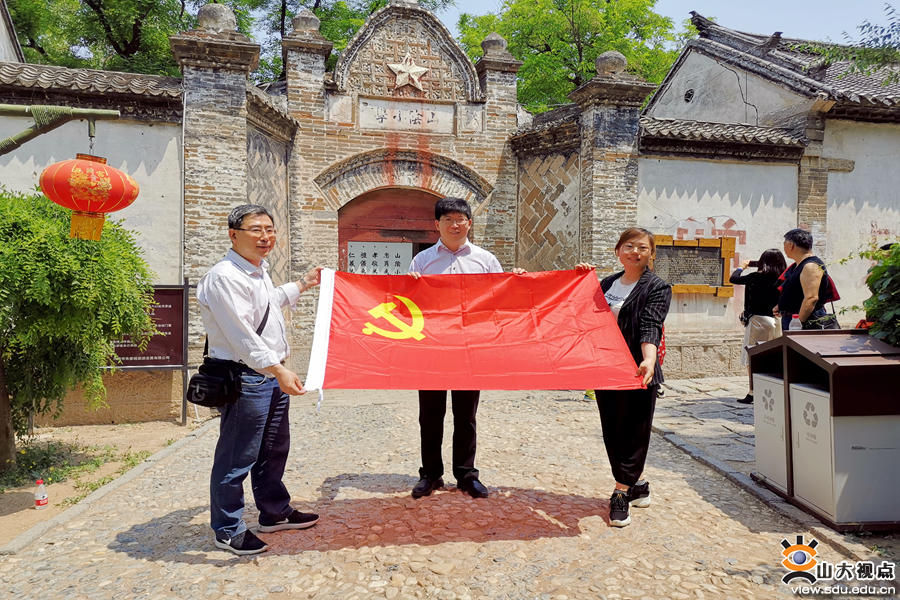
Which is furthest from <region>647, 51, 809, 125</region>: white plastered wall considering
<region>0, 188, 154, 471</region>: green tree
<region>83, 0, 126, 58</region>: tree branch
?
<region>83, 0, 126, 58</region>: tree branch

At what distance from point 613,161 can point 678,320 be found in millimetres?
2974

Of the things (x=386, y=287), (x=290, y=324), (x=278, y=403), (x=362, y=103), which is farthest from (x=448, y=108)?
(x=278, y=403)

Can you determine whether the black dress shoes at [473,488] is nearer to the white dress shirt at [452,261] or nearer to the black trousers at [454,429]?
the black trousers at [454,429]

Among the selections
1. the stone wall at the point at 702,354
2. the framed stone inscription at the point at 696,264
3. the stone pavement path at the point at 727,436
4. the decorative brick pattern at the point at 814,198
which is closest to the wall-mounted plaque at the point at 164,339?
the stone pavement path at the point at 727,436

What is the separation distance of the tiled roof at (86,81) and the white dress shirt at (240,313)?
18.0ft

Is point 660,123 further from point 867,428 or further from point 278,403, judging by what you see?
point 278,403

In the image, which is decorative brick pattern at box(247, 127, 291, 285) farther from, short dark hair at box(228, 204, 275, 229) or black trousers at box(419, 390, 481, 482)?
short dark hair at box(228, 204, 275, 229)

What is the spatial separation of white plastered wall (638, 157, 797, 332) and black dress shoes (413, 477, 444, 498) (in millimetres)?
6739

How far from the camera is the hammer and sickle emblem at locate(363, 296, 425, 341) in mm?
3986

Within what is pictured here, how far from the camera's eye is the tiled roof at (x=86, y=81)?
7258 mm

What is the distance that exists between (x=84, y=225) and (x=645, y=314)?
430 centimetres

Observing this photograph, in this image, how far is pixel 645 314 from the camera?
379 centimetres

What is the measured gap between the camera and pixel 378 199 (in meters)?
10.1

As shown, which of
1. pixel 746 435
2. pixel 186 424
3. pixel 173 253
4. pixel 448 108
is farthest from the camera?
pixel 448 108
